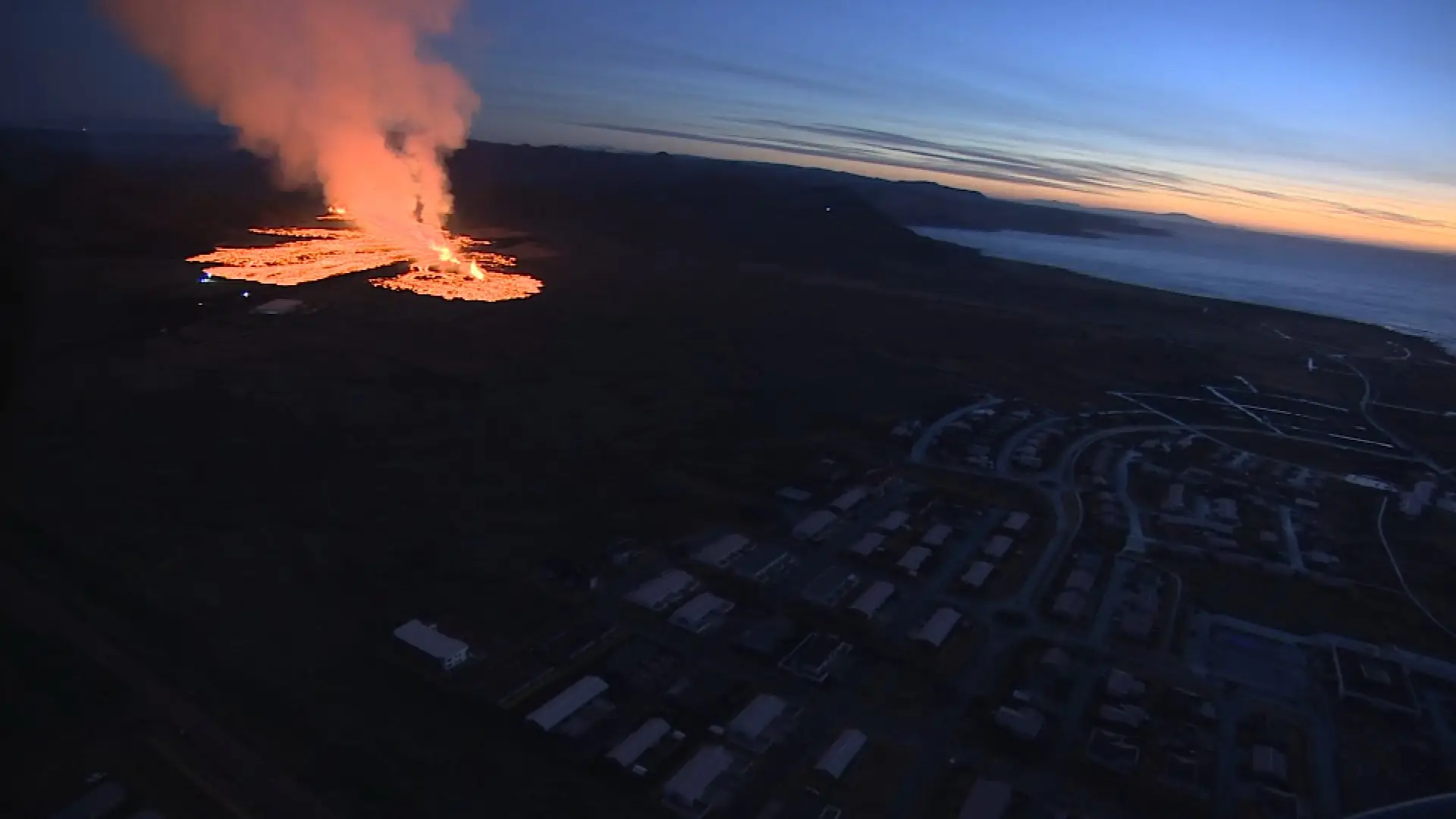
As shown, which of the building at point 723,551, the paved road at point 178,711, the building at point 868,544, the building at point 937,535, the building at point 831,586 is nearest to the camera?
the paved road at point 178,711

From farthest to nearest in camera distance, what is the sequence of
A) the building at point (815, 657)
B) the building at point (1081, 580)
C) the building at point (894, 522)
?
the building at point (894, 522) < the building at point (1081, 580) < the building at point (815, 657)

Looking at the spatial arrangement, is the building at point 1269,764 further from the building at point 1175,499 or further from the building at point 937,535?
the building at point 1175,499

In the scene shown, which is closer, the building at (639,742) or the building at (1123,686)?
the building at (639,742)

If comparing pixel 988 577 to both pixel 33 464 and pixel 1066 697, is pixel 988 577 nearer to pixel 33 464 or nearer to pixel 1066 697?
pixel 1066 697

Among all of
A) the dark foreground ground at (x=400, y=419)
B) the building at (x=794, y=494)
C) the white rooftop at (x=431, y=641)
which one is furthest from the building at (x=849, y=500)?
the white rooftop at (x=431, y=641)

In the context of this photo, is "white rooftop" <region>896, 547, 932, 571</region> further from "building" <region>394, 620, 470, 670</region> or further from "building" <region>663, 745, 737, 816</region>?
"building" <region>394, 620, 470, 670</region>

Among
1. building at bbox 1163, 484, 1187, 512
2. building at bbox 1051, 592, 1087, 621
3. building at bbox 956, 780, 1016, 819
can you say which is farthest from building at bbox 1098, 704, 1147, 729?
building at bbox 1163, 484, 1187, 512

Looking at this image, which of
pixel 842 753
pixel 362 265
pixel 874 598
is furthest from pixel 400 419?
pixel 362 265
